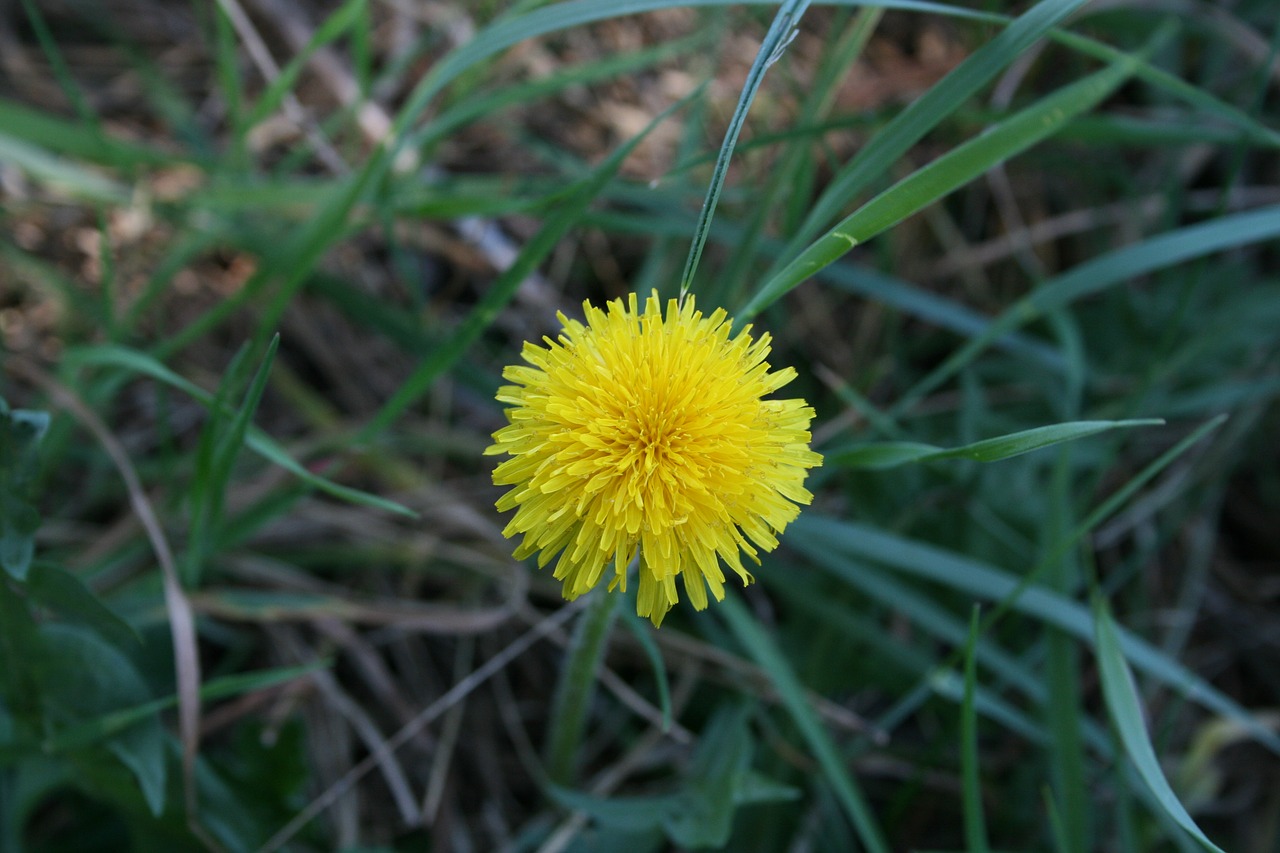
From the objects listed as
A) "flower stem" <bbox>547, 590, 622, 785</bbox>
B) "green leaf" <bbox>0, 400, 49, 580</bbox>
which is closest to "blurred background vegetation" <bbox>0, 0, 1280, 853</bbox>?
"green leaf" <bbox>0, 400, 49, 580</bbox>

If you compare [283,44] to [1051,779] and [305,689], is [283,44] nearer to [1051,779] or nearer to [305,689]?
[305,689]

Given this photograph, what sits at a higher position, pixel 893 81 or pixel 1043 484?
pixel 893 81

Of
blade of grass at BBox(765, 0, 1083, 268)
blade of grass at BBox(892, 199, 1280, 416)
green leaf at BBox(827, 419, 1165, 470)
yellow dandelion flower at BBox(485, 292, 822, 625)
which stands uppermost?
blade of grass at BBox(892, 199, 1280, 416)

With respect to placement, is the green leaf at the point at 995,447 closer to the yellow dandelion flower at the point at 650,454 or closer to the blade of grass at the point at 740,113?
the yellow dandelion flower at the point at 650,454

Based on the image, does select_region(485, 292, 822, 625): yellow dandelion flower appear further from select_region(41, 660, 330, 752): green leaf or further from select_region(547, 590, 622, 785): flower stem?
select_region(41, 660, 330, 752): green leaf

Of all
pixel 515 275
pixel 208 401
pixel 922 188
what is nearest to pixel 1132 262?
pixel 922 188

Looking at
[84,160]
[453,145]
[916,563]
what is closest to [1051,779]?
[916,563]
